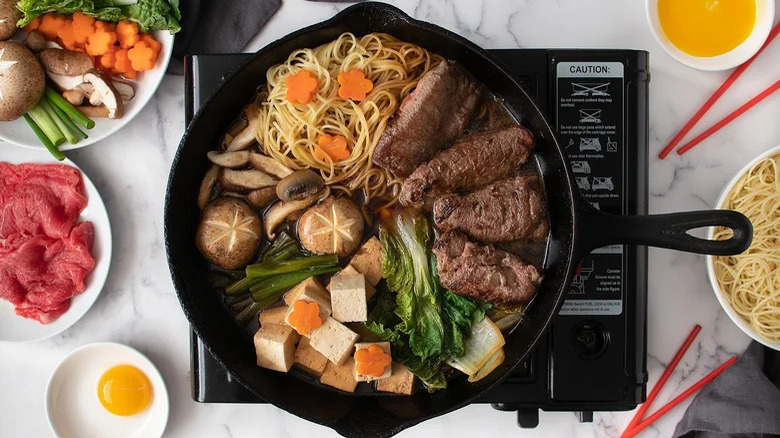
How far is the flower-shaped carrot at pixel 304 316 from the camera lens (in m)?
2.51

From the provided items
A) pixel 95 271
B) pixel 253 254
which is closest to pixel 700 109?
pixel 253 254

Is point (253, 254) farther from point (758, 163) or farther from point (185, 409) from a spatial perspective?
point (758, 163)

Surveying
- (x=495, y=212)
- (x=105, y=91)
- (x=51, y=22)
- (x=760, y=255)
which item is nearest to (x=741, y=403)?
(x=760, y=255)

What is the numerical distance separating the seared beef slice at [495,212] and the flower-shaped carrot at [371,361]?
555 mm

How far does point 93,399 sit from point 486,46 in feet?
8.13

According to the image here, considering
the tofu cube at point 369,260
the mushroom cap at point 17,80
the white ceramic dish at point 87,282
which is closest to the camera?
the tofu cube at point 369,260

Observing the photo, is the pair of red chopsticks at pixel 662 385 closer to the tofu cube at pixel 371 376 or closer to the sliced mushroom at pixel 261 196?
the tofu cube at pixel 371 376

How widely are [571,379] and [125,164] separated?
2235 millimetres

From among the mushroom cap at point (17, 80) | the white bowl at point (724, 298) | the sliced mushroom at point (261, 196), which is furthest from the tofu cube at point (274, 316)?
the white bowl at point (724, 298)

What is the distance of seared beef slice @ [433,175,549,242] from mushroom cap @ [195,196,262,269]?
2.47 ft

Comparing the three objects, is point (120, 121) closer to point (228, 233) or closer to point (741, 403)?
point (228, 233)

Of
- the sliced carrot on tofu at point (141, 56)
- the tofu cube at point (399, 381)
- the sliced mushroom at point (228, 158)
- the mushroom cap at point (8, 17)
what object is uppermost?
the mushroom cap at point (8, 17)

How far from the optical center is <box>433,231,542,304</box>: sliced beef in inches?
99.9

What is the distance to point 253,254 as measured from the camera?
8.71 feet
